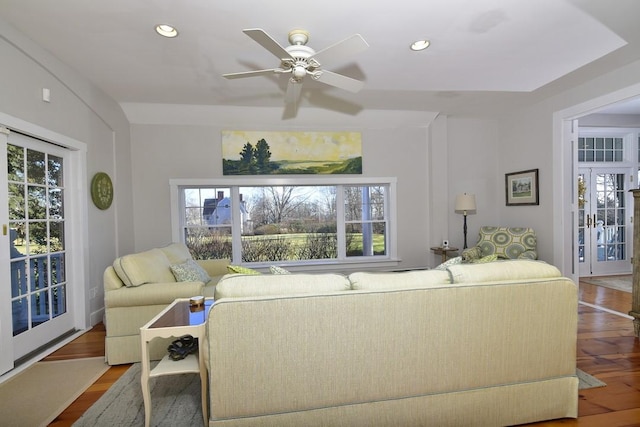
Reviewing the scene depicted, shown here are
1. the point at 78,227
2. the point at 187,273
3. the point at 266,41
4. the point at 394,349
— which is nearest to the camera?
the point at 394,349

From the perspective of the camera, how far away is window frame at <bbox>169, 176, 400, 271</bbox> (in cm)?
452

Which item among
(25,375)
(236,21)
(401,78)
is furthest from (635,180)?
(25,375)

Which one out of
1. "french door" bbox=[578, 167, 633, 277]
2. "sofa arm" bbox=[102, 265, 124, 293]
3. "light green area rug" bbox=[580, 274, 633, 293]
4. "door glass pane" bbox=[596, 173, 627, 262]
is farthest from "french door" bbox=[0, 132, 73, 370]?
"door glass pane" bbox=[596, 173, 627, 262]

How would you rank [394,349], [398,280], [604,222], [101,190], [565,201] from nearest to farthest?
[394,349]
[398,280]
[101,190]
[565,201]
[604,222]

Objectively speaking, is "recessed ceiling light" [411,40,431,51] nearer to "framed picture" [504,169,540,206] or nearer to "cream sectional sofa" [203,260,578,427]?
"cream sectional sofa" [203,260,578,427]

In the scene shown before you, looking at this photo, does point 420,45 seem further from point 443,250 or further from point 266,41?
point 443,250

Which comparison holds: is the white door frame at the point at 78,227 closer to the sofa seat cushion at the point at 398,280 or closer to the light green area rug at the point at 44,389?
the light green area rug at the point at 44,389

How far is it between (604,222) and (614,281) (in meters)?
1.01

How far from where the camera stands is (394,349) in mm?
1695

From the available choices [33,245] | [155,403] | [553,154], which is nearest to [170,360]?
[155,403]

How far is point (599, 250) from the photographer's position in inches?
211

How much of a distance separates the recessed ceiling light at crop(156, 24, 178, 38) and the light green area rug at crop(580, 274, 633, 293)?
6.25 metres

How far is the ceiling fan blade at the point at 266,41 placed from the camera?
193 centimetres

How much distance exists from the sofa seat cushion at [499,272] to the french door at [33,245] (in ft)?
10.8
